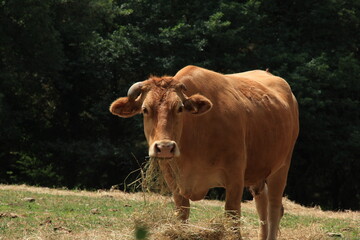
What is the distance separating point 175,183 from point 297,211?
27.3 ft

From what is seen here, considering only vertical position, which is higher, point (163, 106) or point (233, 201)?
point (163, 106)

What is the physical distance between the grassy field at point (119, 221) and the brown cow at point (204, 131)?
33cm

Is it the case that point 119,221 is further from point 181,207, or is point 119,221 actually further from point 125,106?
point 125,106

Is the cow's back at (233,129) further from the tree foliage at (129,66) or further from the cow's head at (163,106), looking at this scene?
the tree foliage at (129,66)


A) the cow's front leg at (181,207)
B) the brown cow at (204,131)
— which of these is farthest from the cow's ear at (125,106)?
the cow's front leg at (181,207)

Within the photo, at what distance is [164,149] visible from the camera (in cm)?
571

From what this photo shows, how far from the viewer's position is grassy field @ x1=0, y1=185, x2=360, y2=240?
6.28m

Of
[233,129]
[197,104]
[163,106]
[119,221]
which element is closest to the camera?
[163,106]

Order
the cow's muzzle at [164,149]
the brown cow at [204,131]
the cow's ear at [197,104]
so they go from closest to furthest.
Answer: the cow's muzzle at [164,149] < the brown cow at [204,131] < the cow's ear at [197,104]

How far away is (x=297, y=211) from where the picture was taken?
14.4 m

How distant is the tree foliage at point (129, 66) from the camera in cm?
2289

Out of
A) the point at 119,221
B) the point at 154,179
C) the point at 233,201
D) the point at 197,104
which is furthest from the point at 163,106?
the point at 119,221

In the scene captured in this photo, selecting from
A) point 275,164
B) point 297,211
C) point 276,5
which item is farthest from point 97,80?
point 275,164

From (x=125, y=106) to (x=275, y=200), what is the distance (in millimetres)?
3021
